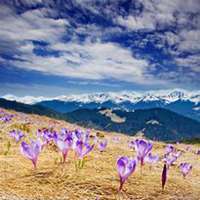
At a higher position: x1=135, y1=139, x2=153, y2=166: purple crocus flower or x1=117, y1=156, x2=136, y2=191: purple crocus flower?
x1=135, y1=139, x2=153, y2=166: purple crocus flower

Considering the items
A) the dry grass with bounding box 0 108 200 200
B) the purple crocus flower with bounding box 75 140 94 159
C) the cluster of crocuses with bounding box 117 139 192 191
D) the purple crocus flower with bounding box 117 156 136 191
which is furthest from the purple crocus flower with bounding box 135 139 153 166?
the purple crocus flower with bounding box 117 156 136 191

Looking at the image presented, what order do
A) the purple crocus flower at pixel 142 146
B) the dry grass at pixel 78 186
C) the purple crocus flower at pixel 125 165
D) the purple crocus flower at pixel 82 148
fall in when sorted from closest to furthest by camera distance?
the purple crocus flower at pixel 125 165
the dry grass at pixel 78 186
the purple crocus flower at pixel 142 146
the purple crocus flower at pixel 82 148

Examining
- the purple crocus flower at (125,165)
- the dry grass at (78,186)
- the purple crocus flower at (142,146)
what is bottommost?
the dry grass at (78,186)

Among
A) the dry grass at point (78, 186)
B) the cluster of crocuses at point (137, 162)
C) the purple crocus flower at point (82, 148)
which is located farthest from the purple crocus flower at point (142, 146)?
the purple crocus flower at point (82, 148)

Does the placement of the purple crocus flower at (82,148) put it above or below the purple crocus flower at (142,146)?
below

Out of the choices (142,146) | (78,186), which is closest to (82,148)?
(78,186)

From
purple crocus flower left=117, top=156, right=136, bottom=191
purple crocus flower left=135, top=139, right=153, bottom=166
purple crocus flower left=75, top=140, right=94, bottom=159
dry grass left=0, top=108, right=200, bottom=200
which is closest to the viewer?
purple crocus flower left=117, top=156, right=136, bottom=191

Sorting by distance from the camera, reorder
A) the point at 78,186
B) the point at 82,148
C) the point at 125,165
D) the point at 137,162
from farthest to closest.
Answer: the point at 82,148
the point at 78,186
the point at 137,162
the point at 125,165

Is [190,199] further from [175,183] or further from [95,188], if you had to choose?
[95,188]

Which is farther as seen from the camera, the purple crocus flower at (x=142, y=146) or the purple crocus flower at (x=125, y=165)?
the purple crocus flower at (x=142, y=146)

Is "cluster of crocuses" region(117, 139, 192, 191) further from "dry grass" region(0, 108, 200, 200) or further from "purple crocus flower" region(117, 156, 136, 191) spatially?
"dry grass" region(0, 108, 200, 200)

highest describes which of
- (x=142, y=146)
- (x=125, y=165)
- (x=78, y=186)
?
(x=142, y=146)

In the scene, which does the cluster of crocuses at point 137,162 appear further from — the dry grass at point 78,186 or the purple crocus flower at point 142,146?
the dry grass at point 78,186

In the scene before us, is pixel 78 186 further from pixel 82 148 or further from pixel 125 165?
pixel 125 165
